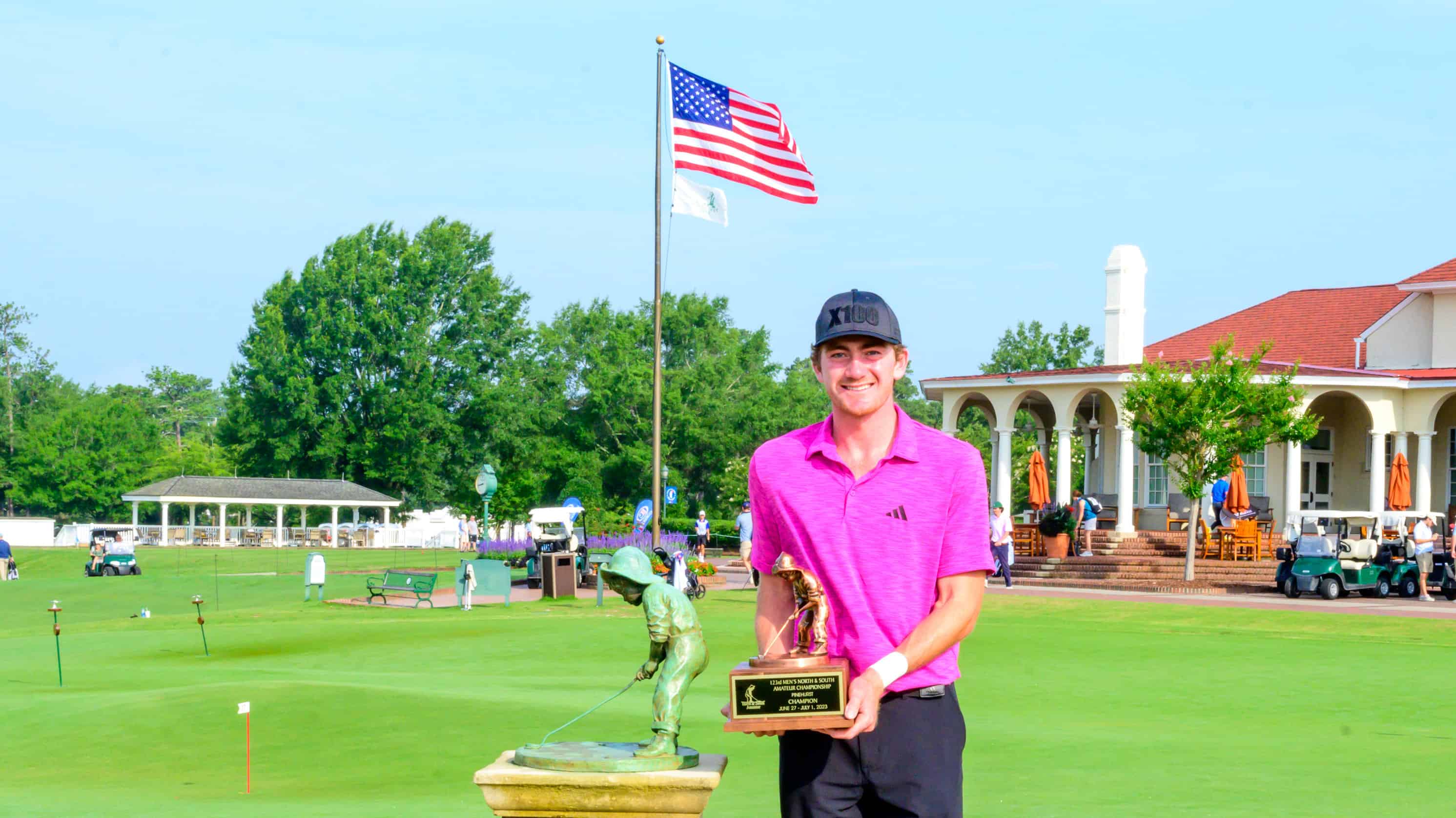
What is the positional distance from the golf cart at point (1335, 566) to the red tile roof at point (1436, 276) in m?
12.0

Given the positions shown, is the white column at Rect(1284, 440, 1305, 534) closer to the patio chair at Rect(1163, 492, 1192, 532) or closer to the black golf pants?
the patio chair at Rect(1163, 492, 1192, 532)

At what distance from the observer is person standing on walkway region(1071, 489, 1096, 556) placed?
3678cm

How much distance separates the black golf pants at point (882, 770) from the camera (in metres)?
3.92

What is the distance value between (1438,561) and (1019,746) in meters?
22.8

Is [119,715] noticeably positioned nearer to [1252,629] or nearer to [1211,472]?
[1252,629]

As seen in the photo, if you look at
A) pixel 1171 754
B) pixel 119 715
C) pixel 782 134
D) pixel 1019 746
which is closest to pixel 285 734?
pixel 119 715

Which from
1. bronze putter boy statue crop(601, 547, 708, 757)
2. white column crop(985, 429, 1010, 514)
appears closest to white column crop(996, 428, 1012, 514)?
white column crop(985, 429, 1010, 514)

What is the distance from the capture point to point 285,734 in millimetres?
11953

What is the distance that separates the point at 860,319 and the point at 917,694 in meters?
0.99

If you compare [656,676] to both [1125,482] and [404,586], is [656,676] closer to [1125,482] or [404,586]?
[404,586]

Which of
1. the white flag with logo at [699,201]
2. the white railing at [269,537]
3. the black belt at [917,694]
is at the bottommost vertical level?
the white railing at [269,537]

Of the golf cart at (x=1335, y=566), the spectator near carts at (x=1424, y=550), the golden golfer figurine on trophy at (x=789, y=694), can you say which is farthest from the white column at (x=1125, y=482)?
the golden golfer figurine on trophy at (x=789, y=694)

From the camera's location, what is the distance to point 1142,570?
34.5 metres

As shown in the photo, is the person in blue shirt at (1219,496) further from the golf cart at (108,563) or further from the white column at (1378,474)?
the golf cart at (108,563)
